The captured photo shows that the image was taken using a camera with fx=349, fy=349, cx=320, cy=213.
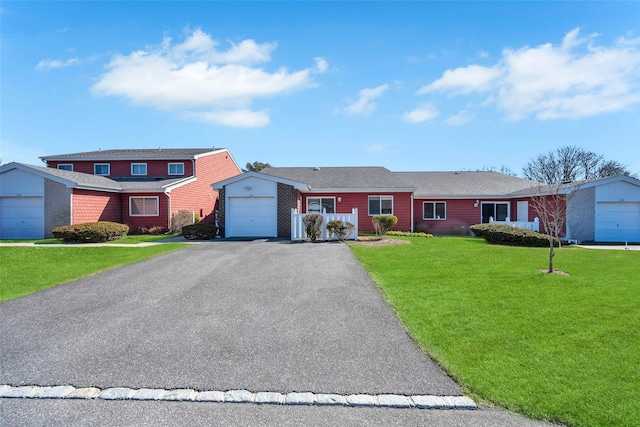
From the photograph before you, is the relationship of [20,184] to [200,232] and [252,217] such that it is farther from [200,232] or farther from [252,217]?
[252,217]

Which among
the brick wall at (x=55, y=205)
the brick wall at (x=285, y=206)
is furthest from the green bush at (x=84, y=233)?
the brick wall at (x=285, y=206)

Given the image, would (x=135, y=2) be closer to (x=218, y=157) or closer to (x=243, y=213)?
(x=243, y=213)

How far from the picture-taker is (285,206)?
18.9 metres

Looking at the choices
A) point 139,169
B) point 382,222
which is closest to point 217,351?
point 382,222

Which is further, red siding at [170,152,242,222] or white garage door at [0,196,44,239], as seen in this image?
red siding at [170,152,242,222]

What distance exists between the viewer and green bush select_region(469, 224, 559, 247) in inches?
627

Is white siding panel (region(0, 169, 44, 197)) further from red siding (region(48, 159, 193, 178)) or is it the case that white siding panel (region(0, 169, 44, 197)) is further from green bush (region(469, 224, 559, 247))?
green bush (region(469, 224, 559, 247))

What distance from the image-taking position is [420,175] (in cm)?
2861

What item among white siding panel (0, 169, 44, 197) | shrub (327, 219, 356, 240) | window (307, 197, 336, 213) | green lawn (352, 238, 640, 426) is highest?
white siding panel (0, 169, 44, 197)

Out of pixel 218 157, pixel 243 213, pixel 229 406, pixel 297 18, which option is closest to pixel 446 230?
pixel 243 213

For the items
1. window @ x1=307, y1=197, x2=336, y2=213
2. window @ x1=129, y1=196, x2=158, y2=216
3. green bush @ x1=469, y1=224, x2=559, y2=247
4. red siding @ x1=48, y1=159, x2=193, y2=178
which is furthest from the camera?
red siding @ x1=48, y1=159, x2=193, y2=178

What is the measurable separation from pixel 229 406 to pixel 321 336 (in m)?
1.98

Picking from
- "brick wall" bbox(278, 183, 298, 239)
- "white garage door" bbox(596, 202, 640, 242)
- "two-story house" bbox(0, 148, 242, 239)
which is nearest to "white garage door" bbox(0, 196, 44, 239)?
"two-story house" bbox(0, 148, 242, 239)

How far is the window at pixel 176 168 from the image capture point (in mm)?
27062
